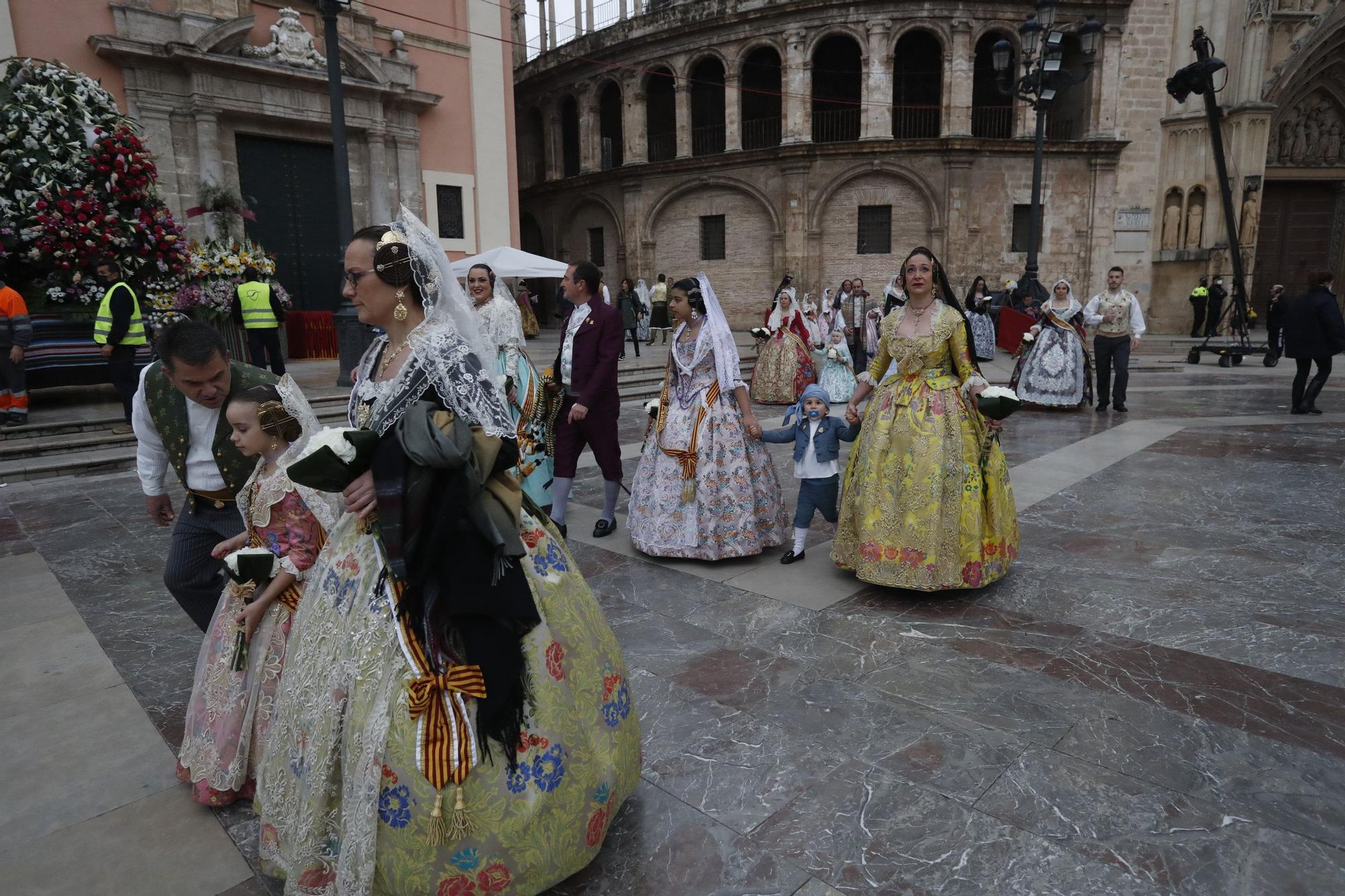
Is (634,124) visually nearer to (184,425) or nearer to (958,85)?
(958,85)

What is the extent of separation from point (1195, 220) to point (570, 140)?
21.0 meters

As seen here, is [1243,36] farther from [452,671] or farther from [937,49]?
[452,671]

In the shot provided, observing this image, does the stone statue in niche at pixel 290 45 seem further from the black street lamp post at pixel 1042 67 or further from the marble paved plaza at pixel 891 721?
the black street lamp post at pixel 1042 67

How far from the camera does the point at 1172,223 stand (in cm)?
2394

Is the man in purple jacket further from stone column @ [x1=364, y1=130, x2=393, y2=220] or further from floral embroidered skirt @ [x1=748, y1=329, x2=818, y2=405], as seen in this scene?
stone column @ [x1=364, y1=130, x2=393, y2=220]

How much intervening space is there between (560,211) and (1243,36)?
844 inches

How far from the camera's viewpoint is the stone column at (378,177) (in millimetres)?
16344

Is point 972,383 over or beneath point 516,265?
beneath

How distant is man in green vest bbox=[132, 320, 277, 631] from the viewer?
2.95 meters

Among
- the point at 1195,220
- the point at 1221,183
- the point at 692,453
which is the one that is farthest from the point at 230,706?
the point at 1195,220

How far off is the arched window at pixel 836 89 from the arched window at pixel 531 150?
11114 millimetres

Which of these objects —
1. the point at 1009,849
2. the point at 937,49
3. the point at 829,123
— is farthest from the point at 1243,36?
the point at 1009,849

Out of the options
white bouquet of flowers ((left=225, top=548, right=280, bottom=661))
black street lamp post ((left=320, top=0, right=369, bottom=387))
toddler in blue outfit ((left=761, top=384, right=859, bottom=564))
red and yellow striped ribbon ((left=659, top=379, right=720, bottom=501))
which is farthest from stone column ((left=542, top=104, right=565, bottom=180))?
white bouquet of flowers ((left=225, top=548, right=280, bottom=661))

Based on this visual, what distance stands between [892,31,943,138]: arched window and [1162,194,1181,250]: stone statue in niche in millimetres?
7200
